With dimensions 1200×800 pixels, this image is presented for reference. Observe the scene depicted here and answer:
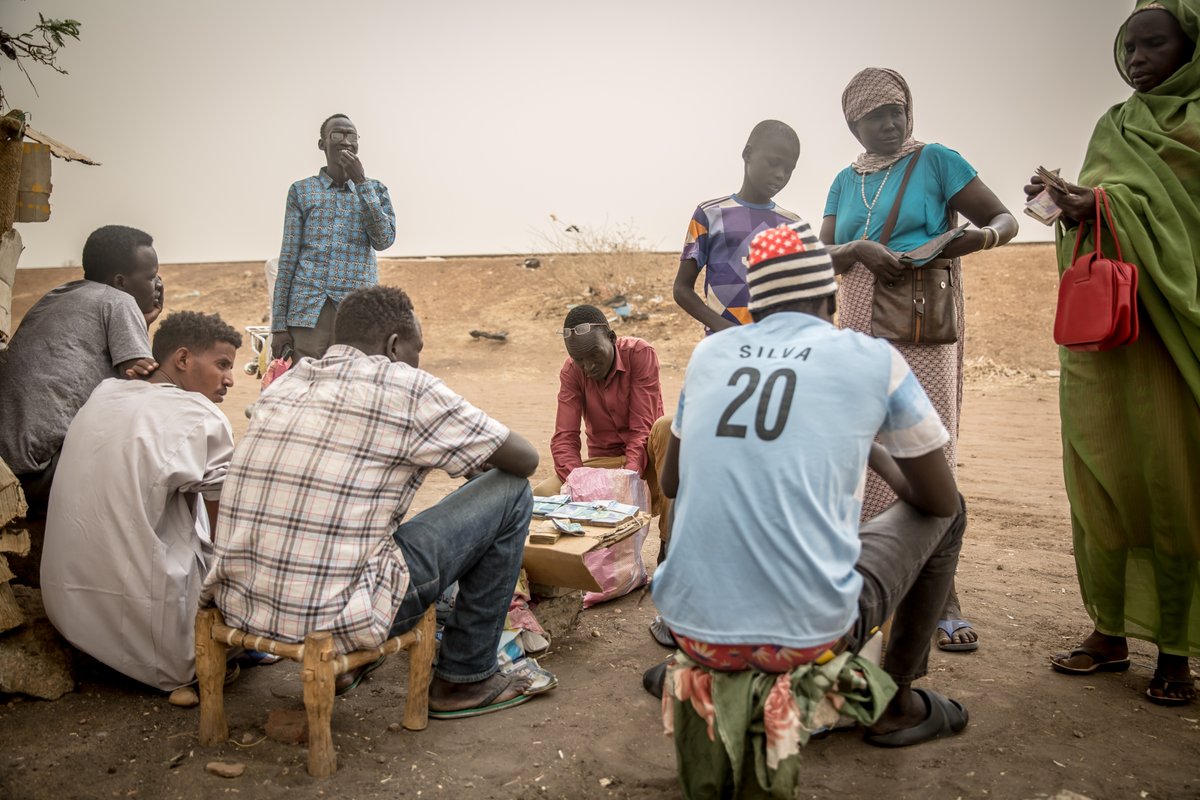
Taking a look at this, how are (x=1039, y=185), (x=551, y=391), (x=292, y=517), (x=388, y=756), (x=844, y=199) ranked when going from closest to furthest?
(x=292, y=517) → (x=388, y=756) → (x=1039, y=185) → (x=844, y=199) → (x=551, y=391)

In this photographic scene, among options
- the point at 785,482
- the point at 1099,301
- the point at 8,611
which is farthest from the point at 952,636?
the point at 8,611

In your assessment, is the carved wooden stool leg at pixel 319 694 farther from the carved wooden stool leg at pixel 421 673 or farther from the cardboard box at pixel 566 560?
the cardboard box at pixel 566 560

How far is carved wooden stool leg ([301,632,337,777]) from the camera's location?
8.66 feet

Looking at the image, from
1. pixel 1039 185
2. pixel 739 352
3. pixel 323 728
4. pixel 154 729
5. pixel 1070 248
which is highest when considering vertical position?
pixel 1039 185

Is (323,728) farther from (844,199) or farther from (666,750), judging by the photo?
(844,199)

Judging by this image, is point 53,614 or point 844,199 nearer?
point 53,614

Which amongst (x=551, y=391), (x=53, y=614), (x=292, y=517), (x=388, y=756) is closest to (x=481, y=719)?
(x=388, y=756)

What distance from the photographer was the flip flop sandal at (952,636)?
12.2 feet

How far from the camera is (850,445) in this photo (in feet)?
7.07

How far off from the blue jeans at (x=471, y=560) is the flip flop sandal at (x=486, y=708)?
0.08 m

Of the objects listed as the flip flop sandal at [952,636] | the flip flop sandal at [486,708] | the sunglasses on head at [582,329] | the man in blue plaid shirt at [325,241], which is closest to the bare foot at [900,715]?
the flip flop sandal at [952,636]

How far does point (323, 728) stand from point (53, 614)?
1.18 metres

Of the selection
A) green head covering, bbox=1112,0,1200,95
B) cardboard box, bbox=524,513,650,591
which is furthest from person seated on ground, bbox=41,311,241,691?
green head covering, bbox=1112,0,1200,95

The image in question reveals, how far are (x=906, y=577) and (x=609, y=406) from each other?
2391mm
